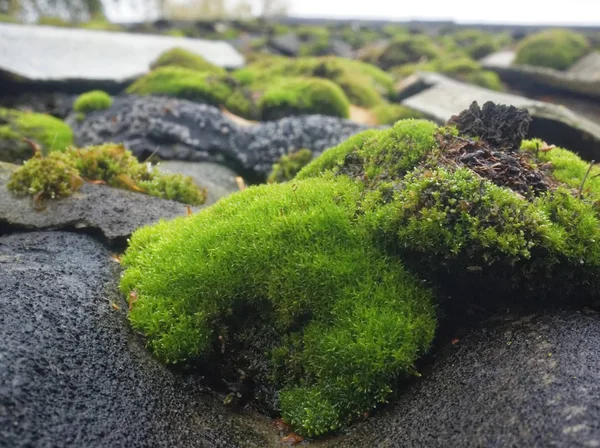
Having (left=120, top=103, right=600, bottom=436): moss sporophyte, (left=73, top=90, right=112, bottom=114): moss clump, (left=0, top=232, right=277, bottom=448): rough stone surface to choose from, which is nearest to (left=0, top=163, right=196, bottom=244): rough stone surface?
(left=0, top=232, right=277, bottom=448): rough stone surface

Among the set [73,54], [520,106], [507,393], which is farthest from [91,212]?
[73,54]

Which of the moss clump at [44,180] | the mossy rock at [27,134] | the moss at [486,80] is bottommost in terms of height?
the mossy rock at [27,134]

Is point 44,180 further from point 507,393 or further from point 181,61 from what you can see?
point 181,61

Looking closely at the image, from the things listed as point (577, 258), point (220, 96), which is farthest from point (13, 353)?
point (220, 96)

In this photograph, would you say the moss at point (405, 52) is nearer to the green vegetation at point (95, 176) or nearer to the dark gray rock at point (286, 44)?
the dark gray rock at point (286, 44)

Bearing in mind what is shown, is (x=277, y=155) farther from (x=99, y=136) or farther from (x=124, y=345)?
(x=124, y=345)

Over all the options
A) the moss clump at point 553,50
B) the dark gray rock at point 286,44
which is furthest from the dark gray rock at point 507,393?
the dark gray rock at point 286,44
